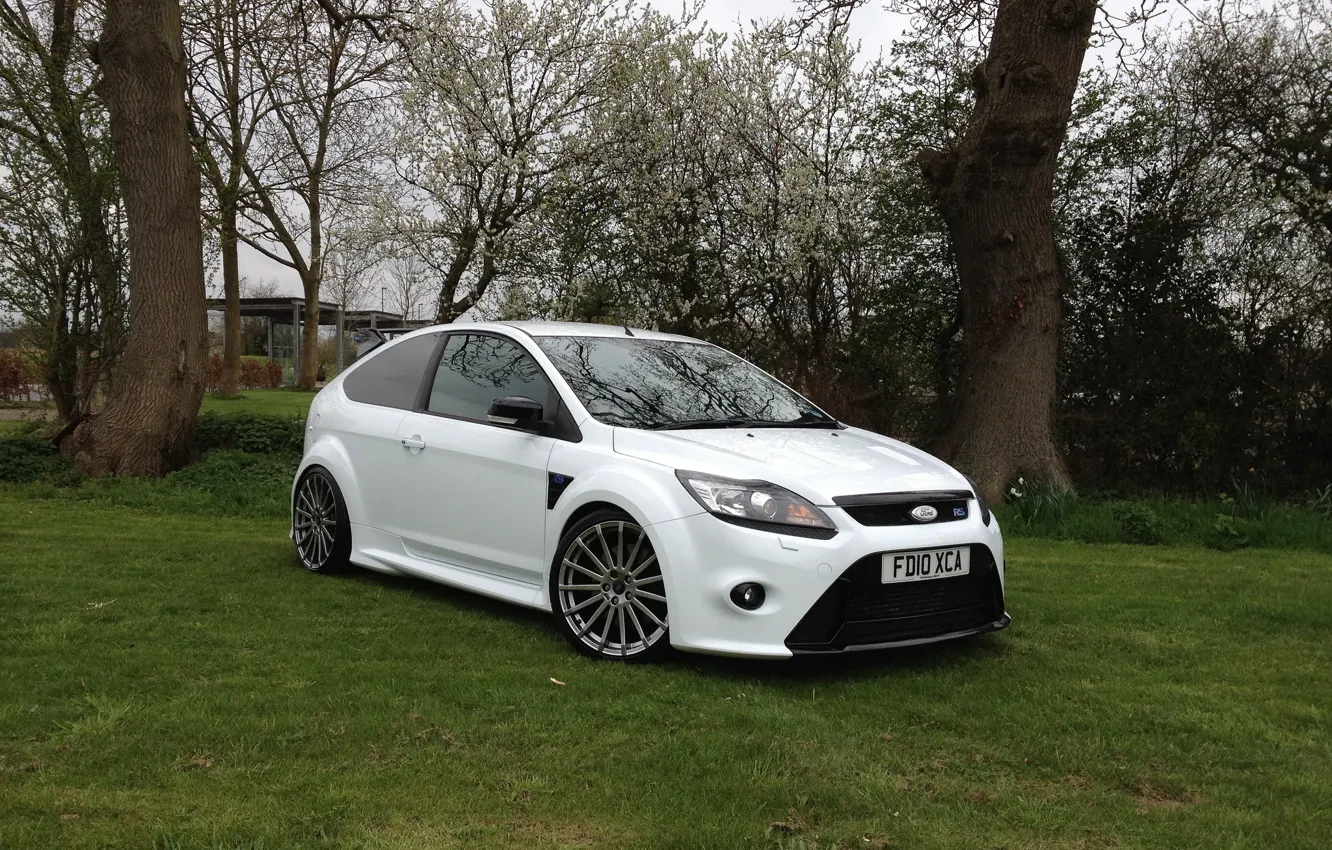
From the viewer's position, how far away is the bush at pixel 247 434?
12.2 metres

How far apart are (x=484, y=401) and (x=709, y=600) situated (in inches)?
79.9

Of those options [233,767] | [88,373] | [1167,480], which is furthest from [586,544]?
[88,373]

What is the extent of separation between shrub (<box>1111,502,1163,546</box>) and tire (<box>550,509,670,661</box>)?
5.77m

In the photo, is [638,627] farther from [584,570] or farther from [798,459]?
[798,459]

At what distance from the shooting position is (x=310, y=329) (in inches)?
1390

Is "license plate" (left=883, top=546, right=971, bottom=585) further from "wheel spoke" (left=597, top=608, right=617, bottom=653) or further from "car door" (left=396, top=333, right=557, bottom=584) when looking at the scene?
"car door" (left=396, top=333, right=557, bottom=584)

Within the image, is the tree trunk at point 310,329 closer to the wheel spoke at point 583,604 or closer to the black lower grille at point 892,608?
the wheel spoke at point 583,604

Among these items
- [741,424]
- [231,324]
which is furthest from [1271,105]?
[231,324]

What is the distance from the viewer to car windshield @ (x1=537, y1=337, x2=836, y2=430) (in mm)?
5508

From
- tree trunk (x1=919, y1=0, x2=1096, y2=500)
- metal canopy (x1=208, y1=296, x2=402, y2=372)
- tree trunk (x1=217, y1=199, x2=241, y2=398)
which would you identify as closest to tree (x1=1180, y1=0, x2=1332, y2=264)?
tree trunk (x1=919, y1=0, x2=1096, y2=500)

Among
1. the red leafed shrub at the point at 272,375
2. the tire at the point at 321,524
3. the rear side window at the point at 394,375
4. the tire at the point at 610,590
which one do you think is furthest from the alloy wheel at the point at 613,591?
the red leafed shrub at the point at 272,375

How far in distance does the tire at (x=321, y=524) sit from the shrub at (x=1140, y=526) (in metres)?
6.31

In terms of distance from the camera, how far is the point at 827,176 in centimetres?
1435

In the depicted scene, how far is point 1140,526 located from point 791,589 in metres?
5.75
